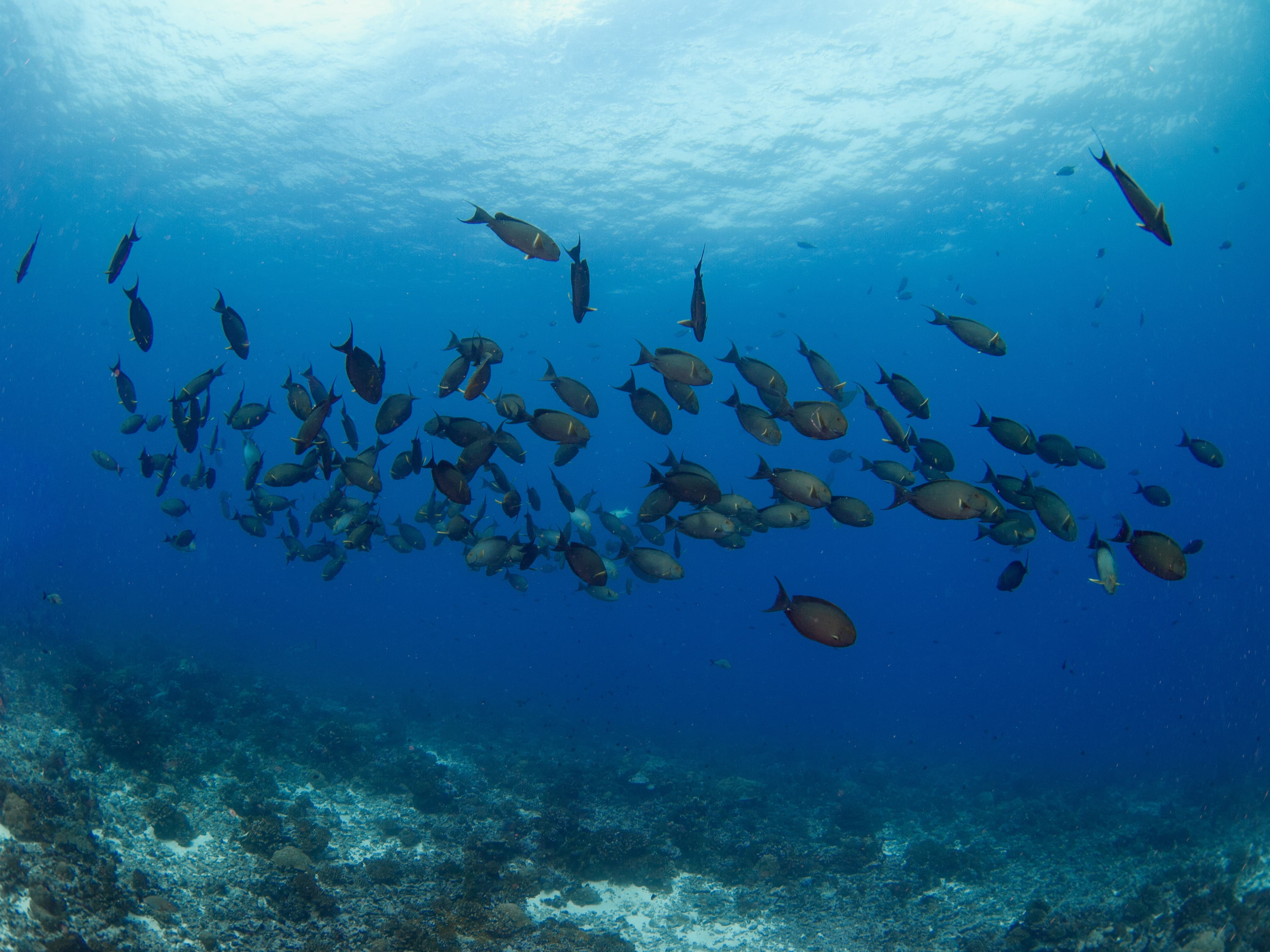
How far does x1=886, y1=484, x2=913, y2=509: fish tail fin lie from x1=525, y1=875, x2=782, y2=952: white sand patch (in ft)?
20.1

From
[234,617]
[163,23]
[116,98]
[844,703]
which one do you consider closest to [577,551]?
[163,23]

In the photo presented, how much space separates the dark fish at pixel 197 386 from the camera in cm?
727

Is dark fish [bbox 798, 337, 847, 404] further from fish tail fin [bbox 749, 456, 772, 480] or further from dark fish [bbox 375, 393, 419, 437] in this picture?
dark fish [bbox 375, 393, 419, 437]

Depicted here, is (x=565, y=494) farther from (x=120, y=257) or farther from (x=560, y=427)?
(x=120, y=257)

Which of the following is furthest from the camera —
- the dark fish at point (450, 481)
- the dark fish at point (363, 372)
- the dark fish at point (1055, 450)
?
the dark fish at point (1055, 450)

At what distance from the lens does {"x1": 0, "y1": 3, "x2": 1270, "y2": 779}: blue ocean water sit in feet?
62.1

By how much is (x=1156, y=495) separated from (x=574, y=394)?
9.73 metres

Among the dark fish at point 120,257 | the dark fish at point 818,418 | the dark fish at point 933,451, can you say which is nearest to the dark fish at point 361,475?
the dark fish at point 120,257

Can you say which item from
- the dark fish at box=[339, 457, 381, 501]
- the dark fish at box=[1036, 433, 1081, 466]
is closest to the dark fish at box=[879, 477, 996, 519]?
the dark fish at box=[1036, 433, 1081, 466]

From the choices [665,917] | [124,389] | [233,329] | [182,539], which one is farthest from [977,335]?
[182,539]

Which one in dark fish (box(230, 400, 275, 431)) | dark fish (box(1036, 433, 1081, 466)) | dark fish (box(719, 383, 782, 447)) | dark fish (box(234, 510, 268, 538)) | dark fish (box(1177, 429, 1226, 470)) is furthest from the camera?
dark fish (box(234, 510, 268, 538))

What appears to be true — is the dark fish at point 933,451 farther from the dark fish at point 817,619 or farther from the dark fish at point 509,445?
the dark fish at point 509,445

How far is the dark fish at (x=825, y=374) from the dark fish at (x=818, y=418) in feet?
4.18

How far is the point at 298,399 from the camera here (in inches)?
270
